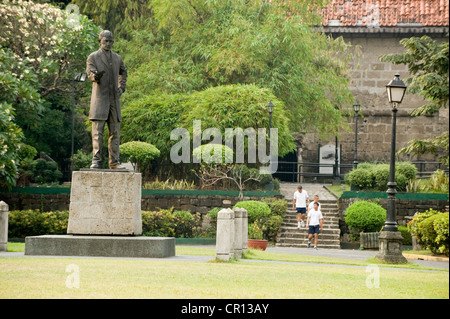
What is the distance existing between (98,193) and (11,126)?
9.90m

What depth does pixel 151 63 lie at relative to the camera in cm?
3350

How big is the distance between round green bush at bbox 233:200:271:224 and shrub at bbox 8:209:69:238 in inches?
234

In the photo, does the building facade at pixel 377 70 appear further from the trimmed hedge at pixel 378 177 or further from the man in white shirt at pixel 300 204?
the man in white shirt at pixel 300 204

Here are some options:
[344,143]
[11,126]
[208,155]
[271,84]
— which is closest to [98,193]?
[11,126]

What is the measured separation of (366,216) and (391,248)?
8677 millimetres

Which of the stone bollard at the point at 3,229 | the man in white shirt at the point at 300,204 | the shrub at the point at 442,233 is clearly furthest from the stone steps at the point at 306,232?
the stone bollard at the point at 3,229

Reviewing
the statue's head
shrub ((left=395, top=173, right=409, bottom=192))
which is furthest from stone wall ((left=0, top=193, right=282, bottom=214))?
the statue's head

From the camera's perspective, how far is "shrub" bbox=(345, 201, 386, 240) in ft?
90.0

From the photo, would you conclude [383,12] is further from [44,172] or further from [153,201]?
[44,172]

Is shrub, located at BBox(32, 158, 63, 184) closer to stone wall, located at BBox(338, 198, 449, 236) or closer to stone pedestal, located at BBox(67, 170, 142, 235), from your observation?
stone wall, located at BBox(338, 198, 449, 236)

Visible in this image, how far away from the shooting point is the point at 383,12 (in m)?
39.3

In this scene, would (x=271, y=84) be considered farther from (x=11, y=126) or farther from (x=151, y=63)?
(x=11, y=126)

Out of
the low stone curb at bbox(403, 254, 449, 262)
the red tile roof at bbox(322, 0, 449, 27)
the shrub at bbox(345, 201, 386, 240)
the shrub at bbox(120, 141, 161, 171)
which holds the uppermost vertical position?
the red tile roof at bbox(322, 0, 449, 27)

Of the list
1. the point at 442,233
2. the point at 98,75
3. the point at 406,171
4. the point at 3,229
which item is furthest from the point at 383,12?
the point at 3,229
